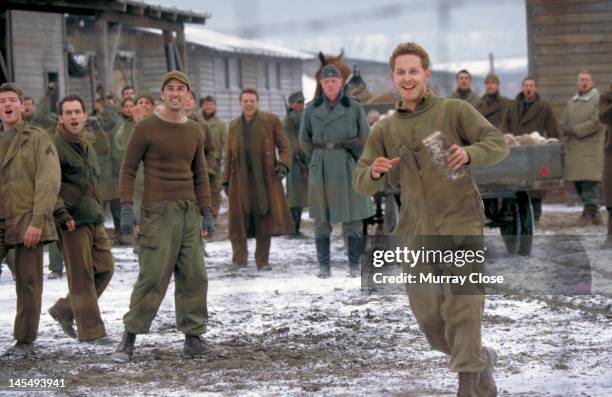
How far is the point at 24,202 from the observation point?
21.7ft

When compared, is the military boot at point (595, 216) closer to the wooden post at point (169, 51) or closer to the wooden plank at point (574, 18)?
the wooden plank at point (574, 18)

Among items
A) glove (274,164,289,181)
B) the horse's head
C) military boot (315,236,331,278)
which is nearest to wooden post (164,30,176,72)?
the horse's head

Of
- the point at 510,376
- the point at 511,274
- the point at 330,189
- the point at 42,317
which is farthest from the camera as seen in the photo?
the point at 330,189

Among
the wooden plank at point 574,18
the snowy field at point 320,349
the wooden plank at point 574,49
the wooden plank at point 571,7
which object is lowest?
the snowy field at point 320,349

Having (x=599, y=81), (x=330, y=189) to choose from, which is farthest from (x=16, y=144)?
(x=599, y=81)

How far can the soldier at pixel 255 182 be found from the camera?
36.3ft

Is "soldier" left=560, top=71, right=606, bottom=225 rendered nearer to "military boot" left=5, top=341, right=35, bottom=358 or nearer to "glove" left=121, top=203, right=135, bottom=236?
"glove" left=121, top=203, right=135, bottom=236

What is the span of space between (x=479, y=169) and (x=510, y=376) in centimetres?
491

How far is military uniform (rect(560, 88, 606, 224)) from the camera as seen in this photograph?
1412cm

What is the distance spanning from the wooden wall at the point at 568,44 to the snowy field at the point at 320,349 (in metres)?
8.30

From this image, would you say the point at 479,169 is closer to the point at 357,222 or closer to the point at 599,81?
the point at 357,222

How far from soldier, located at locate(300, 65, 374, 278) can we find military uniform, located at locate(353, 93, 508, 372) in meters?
5.26

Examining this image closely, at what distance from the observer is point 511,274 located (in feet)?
31.1

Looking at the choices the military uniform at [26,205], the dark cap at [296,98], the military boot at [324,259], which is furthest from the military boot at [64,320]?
the dark cap at [296,98]
